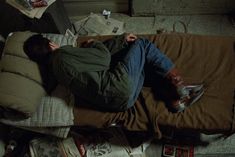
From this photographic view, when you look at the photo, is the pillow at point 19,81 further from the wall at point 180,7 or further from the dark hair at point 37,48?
the wall at point 180,7

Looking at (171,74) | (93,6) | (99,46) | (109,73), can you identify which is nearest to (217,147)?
(171,74)

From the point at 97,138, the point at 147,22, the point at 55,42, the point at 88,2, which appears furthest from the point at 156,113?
the point at 88,2

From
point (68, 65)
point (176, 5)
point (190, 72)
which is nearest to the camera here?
point (68, 65)

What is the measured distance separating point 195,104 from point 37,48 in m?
0.89

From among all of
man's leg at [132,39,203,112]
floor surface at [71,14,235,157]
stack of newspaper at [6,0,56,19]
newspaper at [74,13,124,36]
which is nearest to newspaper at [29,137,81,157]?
man's leg at [132,39,203,112]

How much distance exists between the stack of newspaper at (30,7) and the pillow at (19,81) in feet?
0.70

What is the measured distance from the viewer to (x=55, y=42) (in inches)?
76.3

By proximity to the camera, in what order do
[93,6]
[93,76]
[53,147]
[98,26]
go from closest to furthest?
[93,76], [53,147], [98,26], [93,6]

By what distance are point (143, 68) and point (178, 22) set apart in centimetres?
83

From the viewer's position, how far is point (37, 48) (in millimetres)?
1698

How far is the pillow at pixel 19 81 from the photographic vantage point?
1638 millimetres

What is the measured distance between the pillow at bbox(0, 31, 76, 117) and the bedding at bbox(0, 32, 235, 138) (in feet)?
0.04

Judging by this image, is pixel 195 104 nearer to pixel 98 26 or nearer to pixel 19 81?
pixel 19 81

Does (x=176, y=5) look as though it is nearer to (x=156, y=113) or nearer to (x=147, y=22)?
(x=147, y=22)
